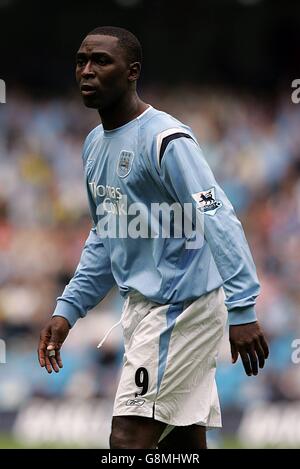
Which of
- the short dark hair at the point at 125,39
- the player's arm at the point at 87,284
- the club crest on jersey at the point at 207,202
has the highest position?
the short dark hair at the point at 125,39

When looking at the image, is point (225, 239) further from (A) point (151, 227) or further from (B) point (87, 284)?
(B) point (87, 284)

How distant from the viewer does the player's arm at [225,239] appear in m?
5.15

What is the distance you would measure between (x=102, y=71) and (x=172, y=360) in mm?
1335

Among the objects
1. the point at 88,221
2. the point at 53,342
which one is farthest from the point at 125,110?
the point at 88,221

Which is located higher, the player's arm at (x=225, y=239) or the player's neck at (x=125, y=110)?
the player's neck at (x=125, y=110)

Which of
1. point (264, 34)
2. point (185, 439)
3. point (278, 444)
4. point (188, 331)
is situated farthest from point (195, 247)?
point (264, 34)

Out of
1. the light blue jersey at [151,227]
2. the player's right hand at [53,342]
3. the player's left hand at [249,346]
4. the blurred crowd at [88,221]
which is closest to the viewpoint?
the player's left hand at [249,346]

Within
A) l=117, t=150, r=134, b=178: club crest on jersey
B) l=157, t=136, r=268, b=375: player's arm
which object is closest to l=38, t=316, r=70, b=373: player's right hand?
l=117, t=150, r=134, b=178: club crest on jersey

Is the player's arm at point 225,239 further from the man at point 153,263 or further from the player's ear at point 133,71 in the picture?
the player's ear at point 133,71

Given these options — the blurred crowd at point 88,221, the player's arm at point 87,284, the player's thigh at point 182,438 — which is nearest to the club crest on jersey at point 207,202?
the player's arm at point 87,284

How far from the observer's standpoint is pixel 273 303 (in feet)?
40.1

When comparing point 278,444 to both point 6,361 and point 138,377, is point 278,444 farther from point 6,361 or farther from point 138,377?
point 138,377

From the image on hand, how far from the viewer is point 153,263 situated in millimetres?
5703

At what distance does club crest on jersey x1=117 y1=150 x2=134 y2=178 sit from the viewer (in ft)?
18.7
